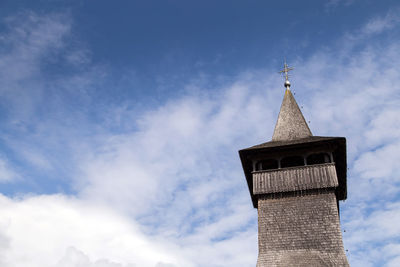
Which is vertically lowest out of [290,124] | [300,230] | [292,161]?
[300,230]

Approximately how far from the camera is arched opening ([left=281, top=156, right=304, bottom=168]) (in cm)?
2133

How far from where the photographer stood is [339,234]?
17.4 meters

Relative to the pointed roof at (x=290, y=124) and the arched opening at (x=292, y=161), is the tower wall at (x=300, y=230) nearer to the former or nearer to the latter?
the arched opening at (x=292, y=161)

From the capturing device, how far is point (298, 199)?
18.9 meters

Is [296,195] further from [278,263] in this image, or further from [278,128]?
[278,128]

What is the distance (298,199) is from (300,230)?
155 cm

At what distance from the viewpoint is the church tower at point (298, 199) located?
17.3m

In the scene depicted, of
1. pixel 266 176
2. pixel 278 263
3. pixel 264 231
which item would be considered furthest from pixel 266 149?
pixel 278 263

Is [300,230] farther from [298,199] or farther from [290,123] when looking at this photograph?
[290,123]

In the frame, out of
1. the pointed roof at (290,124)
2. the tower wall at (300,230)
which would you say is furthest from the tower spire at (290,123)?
the tower wall at (300,230)

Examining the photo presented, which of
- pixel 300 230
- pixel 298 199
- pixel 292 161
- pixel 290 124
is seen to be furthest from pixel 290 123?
pixel 300 230

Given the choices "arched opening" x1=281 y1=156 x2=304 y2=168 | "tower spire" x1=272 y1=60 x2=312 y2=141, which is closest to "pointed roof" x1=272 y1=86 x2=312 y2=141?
"tower spire" x1=272 y1=60 x2=312 y2=141

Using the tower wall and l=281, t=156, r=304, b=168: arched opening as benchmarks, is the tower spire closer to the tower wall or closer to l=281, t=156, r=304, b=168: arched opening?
l=281, t=156, r=304, b=168: arched opening

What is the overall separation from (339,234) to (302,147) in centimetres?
472
